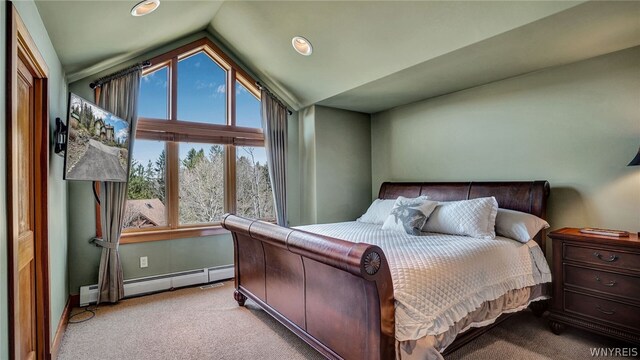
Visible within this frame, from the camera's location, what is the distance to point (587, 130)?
2.62 metres

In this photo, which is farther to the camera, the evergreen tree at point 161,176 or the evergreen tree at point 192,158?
the evergreen tree at point 192,158

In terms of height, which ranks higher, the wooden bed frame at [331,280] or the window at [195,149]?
the window at [195,149]

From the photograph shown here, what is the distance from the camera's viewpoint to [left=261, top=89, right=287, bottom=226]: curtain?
4.16m

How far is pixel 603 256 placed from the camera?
219 centimetres

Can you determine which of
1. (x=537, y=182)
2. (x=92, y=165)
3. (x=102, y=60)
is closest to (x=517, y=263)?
(x=537, y=182)

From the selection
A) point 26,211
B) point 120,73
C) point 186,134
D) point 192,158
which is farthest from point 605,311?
point 120,73

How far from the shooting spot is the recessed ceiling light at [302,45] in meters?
Result: 3.18

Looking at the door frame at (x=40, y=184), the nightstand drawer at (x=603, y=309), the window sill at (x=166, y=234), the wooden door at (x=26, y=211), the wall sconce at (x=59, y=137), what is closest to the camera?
the wooden door at (x=26, y=211)

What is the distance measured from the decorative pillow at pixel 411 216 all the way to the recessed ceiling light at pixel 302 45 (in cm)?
187

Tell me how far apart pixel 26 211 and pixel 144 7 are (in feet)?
5.74

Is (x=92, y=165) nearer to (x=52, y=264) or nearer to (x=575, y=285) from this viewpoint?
(x=52, y=264)

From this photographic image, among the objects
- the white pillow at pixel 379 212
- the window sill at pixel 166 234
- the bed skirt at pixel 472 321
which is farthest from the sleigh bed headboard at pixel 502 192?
the window sill at pixel 166 234

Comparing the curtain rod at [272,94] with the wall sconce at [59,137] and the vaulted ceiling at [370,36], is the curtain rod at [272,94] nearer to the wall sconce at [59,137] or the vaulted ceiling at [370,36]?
the vaulted ceiling at [370,36]

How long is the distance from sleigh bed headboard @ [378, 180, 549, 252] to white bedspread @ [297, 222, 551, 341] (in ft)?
1.19
